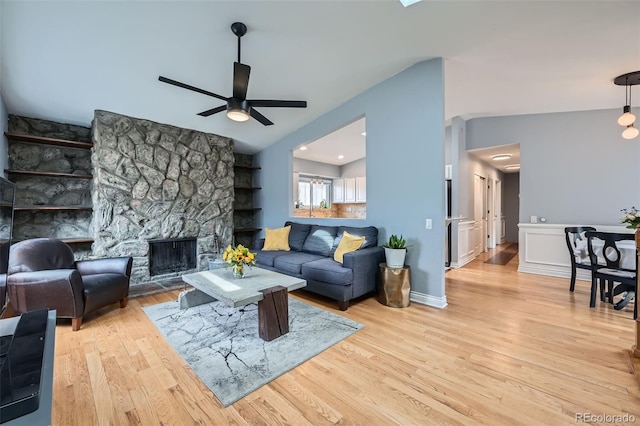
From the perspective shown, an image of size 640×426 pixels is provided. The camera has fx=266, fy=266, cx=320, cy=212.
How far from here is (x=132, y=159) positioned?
168 inches

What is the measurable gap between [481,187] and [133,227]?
7.54 meters

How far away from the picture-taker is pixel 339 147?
6.95 metres

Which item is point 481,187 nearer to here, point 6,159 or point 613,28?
point 613,28

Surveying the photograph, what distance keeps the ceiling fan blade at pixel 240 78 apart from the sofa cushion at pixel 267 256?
2.40 m

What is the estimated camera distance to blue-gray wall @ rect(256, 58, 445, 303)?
10.6 ft

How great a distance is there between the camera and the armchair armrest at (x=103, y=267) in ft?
10.8

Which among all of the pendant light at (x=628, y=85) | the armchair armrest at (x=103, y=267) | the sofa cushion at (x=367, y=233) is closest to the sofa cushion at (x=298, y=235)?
the sofa cushion at (x=367, y=233)

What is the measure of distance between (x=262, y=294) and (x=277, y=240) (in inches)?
95.5

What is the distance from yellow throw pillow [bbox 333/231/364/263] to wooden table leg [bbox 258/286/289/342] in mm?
1219

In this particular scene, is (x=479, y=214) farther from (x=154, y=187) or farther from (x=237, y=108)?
(x=154, y=187)

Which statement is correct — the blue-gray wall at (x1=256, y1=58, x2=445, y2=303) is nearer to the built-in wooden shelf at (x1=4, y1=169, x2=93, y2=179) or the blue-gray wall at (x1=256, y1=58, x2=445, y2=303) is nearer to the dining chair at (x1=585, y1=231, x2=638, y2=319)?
the dining chair at (x1=585, y1=231, x2=638, y2=319)

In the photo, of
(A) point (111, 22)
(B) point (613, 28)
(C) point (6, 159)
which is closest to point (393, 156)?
(B) point (613, 28)

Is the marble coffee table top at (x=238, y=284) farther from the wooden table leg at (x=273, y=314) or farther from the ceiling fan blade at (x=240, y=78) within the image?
the ceiling fan blade at (x=240, y=78)

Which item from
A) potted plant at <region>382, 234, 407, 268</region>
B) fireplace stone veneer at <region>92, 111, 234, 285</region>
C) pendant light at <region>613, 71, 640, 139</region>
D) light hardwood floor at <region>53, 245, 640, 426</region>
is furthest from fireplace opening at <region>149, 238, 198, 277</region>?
pendant light at <region>613, 71, 640, 139</region>
